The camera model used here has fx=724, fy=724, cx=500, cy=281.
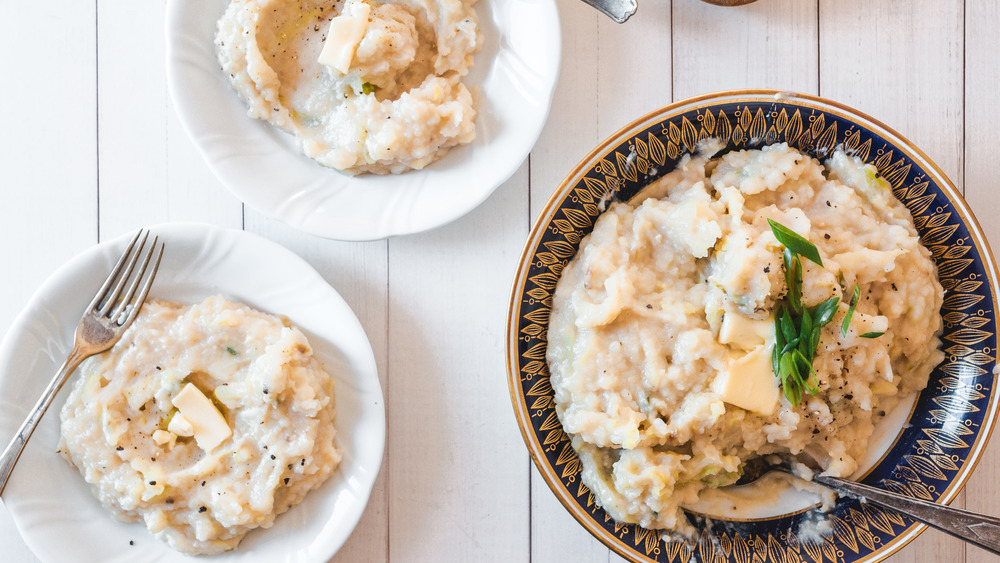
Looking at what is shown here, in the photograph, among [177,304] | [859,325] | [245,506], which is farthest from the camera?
[177,304]

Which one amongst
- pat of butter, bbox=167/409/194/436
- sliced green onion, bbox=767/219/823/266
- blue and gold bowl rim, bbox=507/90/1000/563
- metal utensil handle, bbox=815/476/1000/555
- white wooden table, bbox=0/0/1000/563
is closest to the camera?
metal utensil handle, bbox=815/476/1000/555

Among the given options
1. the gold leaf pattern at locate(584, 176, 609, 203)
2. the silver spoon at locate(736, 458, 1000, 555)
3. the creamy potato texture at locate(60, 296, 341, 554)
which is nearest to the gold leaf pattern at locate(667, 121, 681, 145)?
the gold leaf pattern at locate(584, 176, 609, 203)

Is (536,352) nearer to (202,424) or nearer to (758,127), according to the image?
(758,127)

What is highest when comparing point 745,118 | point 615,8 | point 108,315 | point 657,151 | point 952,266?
point 615,8

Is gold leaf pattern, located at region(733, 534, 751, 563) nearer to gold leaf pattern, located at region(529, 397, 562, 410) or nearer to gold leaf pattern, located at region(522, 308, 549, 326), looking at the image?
gold leaf pattern, located at region(529, 397, 562, 410)

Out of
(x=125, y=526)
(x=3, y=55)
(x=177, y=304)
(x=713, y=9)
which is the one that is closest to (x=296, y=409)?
(x=177, y=304)

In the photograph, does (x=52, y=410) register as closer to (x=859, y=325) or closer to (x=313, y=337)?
(x=313, y=337)

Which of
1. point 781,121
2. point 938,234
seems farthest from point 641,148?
point 938,234
